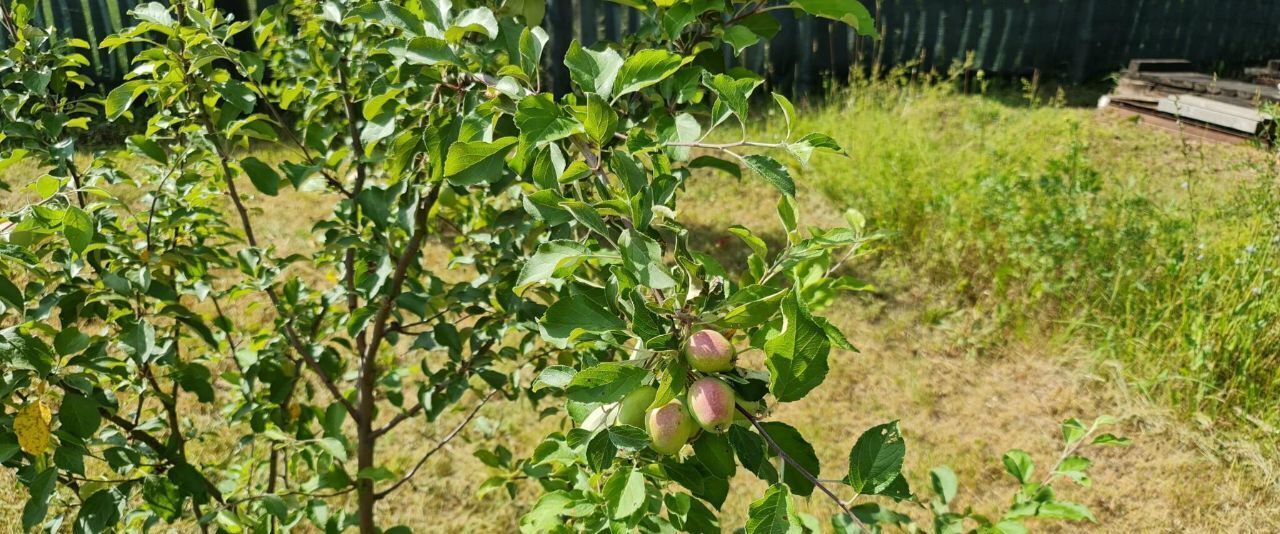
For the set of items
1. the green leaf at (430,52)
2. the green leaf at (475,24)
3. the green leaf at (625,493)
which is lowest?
the green leaf at (625,493)

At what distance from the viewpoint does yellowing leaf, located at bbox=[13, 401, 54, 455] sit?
47.9 inches

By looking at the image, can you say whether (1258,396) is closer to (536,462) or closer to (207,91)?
(536,462)

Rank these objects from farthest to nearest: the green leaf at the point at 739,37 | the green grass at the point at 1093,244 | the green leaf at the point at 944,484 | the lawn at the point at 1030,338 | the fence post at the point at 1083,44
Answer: the fence post at the point at 1083,44 → the green grass at the point at 1093,244 → the lawn at the point at 1030,338 → the green leaf at the point at 944,484 → the green leaf at the point at 739,37

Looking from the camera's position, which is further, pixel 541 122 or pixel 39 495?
pixel 39 495

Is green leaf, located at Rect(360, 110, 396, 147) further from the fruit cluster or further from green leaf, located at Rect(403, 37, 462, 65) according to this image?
the fruit cluster

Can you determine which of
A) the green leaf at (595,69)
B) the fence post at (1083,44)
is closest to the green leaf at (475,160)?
the green leaf at (595,69)

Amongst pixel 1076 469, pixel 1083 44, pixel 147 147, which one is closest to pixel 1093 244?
pixel 1076 469

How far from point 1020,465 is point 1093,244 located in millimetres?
2642

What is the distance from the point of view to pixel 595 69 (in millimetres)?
897

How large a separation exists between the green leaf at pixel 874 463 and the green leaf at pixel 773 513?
12 centimetres

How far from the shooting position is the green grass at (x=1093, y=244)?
119 inches

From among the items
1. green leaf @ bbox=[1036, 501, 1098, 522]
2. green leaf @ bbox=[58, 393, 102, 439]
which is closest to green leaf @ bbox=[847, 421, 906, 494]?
green leaf @ bbox=[1036, 501, 1098, 522]

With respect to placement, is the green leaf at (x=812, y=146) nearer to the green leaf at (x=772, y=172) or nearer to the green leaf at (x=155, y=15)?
the green leaf at (x=772, y=172)

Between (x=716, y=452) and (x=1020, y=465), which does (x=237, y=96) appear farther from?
(x=1020, y=465)
